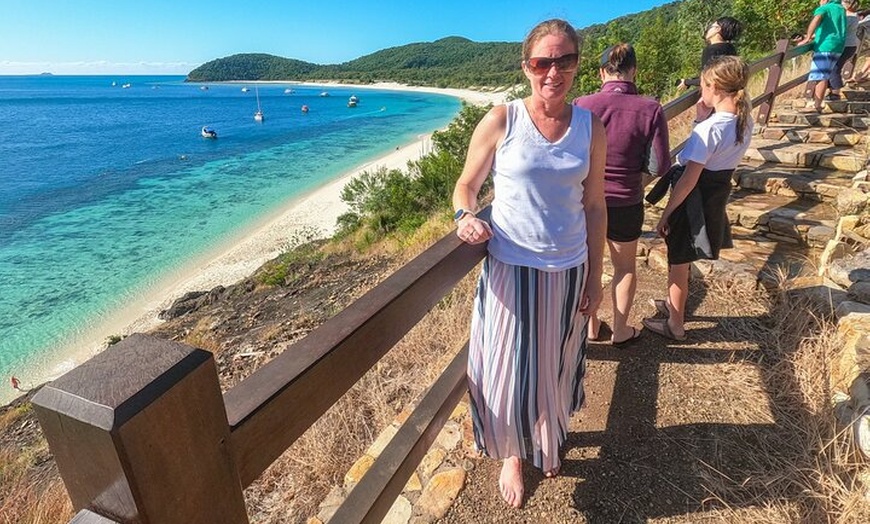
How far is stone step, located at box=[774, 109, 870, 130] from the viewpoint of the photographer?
5.85 meters

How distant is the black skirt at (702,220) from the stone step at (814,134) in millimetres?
3897

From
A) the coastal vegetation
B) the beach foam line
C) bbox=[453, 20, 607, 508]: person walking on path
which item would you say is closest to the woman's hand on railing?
bbox=[453, 20, 607, 508]: person walking on path

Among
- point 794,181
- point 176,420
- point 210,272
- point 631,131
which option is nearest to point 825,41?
point 794,181

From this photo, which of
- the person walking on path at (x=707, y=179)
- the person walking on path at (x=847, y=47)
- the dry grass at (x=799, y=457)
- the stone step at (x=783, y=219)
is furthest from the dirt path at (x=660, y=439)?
the person walking on path at (x=847, y=47)

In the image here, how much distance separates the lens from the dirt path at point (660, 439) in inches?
80.1

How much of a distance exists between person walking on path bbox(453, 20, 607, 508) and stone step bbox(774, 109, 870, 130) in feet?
19.5

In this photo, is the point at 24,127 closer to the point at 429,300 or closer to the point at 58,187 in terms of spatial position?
the point at 58,187

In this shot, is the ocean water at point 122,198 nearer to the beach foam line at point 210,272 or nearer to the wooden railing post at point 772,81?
the beach foam line at point 210,272

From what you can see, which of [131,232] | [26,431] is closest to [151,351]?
[26,431]

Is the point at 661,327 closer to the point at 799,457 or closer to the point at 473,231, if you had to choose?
the point at 799,457

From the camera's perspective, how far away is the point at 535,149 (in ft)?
5.37

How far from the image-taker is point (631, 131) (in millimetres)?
2520

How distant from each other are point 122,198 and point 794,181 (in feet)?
101

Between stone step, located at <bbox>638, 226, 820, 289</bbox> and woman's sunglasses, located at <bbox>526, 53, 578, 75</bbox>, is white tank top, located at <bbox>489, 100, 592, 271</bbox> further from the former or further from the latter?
stone step, located at <bbox>638, 226, 820, 289</bbox>
